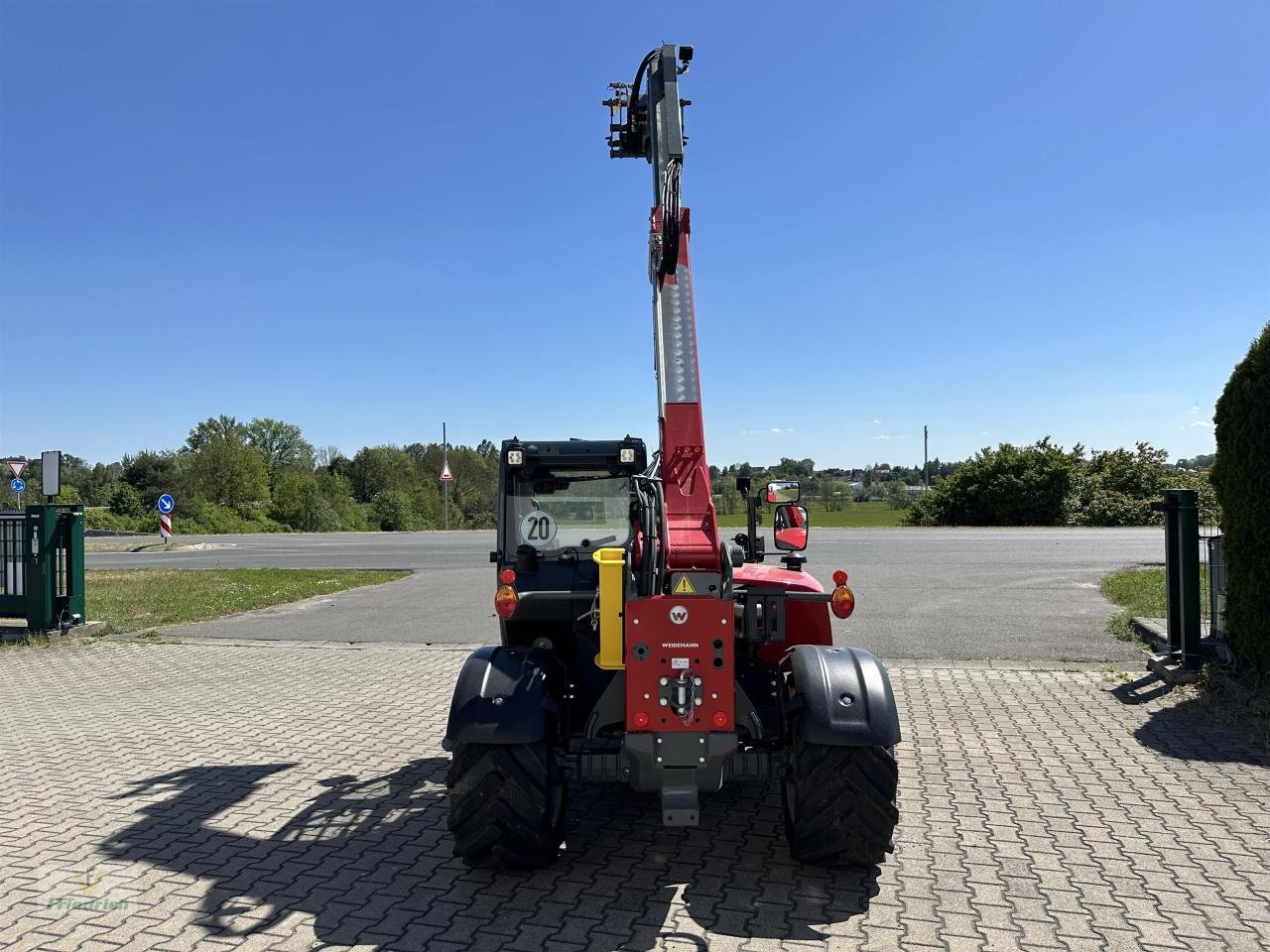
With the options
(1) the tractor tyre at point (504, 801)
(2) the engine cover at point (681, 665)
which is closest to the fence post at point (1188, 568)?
(2) the engine cover at point (681, 665)

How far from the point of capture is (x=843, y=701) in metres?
4.13

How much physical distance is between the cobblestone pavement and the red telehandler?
0.38 m

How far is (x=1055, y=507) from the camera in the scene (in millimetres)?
34125

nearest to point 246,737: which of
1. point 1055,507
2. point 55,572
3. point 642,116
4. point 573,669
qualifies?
point 573,669

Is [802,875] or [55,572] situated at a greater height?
[55,572]

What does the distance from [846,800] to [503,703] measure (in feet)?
5.29

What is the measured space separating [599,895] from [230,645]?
28.8 ft

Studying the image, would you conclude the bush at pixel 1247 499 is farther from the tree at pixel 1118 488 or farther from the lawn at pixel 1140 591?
the tree at pixel 1118 488

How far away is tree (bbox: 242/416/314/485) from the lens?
68.1 m

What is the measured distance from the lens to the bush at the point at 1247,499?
7.43m

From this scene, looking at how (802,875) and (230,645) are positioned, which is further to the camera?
(230,645)

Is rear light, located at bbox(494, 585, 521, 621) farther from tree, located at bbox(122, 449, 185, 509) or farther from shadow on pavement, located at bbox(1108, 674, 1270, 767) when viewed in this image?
tree, located at bbox(122, 449, 185, 509)

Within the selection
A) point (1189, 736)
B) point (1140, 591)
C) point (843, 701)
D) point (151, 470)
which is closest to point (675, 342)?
point (843, 701)

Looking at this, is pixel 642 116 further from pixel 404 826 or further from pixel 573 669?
pixel 404 826
